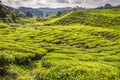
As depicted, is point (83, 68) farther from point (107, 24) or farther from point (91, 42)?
point (107, 24)

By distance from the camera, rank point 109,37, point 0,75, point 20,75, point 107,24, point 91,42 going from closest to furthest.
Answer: point 0,75 → point 20,75 → point 91,42 → point 109,37 → point 107,24

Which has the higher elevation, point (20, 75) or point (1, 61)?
point (1, 61)

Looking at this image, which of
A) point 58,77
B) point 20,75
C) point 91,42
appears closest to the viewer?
point 58,77

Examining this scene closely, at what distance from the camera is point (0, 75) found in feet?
157

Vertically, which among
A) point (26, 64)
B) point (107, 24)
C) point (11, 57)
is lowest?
point (107, 24)

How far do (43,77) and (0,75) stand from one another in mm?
9523

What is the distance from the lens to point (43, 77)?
142 feet

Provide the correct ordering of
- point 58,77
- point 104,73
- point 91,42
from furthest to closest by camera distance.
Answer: point 91,42, point 104,73, point 58,77

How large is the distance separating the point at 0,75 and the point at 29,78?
5427 mm

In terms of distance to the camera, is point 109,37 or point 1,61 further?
point 109,37

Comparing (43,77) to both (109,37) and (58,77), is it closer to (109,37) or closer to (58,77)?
(58,77)

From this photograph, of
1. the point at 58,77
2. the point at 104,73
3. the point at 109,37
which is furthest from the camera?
the point at 109,37

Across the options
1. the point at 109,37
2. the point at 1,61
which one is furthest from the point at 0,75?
the point at 109,37

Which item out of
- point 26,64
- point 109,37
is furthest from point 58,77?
point 109,37
